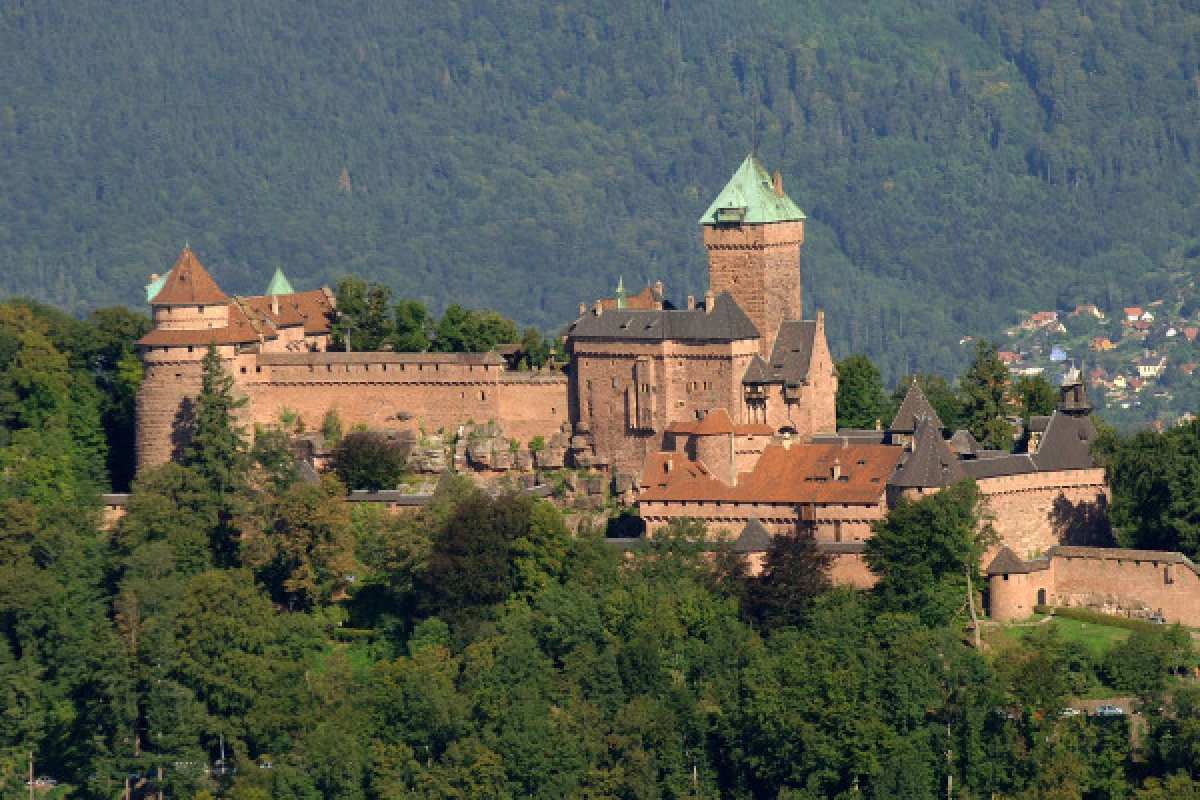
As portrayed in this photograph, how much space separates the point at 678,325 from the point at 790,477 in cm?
779

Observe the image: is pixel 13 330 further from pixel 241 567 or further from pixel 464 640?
pixel 464 640

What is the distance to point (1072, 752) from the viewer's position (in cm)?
7362

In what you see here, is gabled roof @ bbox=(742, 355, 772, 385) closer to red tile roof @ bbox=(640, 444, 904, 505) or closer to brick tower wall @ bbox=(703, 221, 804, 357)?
brick tower wall @ bbox=(703, 221, 804, 357)

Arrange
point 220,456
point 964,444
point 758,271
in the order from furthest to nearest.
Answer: point 758,271
point 220,456
point 964,444

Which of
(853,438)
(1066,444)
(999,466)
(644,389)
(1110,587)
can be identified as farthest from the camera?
(644,389)

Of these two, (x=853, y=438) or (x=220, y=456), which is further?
(x=220, y=456)

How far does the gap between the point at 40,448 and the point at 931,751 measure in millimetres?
36345

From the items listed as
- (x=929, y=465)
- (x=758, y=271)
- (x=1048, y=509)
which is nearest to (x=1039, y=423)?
(x=1048, y=509)

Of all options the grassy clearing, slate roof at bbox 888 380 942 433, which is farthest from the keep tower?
the grassy clearing

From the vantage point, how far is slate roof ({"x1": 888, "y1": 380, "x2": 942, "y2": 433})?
85250 mm

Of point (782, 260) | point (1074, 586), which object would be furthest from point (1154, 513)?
point (782, 260)

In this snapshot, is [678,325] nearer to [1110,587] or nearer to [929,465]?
[929,465]

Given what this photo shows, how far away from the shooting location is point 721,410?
8794cm

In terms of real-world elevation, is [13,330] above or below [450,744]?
above
